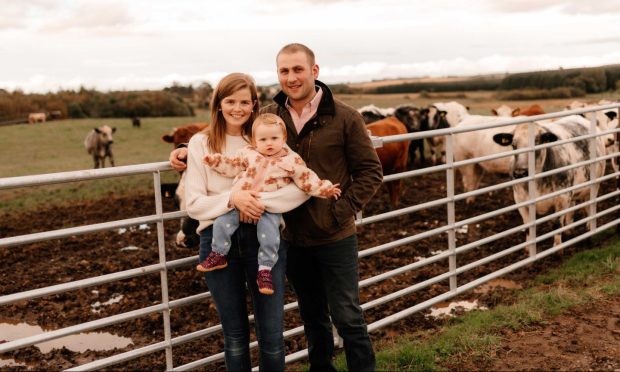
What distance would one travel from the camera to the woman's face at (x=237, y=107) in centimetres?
315

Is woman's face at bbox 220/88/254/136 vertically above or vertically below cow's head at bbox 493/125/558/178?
above

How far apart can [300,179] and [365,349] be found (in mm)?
1133

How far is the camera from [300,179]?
313 cm

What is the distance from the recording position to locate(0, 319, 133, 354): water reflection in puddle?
5988mm

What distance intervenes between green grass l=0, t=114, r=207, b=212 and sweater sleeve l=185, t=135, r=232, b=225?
1102 centimetres

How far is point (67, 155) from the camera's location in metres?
24.5

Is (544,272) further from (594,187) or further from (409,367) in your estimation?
(409,367)

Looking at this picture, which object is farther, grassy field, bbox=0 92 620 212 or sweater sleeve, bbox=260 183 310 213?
grassy field, bbox=0 92 620 212

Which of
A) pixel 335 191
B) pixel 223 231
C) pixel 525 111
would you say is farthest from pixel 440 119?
pixel 223 231

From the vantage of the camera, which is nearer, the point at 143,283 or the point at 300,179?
the point at 300,179

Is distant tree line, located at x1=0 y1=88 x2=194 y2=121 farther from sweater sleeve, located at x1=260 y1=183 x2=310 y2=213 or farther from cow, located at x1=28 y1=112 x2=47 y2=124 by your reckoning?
sweater sleeve, located at x1=260 y1=183 x2=310 y2=213

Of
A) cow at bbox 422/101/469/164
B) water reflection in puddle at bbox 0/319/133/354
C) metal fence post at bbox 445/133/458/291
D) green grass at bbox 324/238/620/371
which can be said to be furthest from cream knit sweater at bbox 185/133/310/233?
cow at bbox 422/101/469/164

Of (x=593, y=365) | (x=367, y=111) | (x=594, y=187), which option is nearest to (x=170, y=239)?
(x=594, y=187)

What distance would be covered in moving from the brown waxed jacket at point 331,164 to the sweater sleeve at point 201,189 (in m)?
0.49
